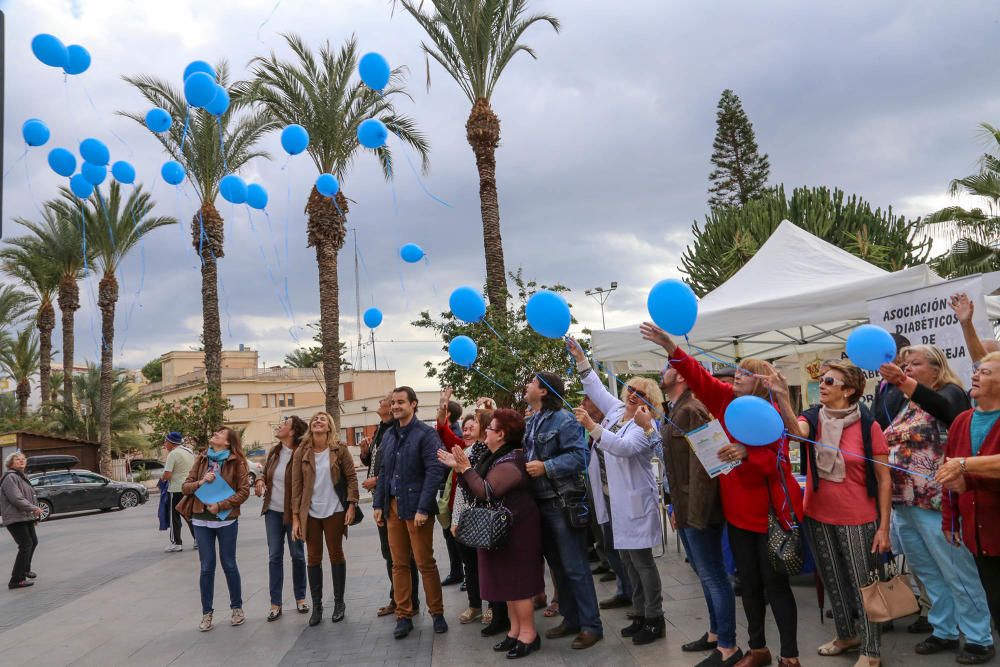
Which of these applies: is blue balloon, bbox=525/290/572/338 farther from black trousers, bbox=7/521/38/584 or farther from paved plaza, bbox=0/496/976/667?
black trousers, bbox=7/521/38/584

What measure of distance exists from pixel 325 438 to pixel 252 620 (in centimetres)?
182

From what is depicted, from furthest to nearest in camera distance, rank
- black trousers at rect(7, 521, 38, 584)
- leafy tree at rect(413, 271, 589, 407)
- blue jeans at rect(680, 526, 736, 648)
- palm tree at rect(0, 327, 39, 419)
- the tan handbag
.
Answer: palm tree at rect(0, 327, 39, 419) < leafy tree at rect(413, 271, 589, 407) < black trousers at rect(7, 521, 38, 584) < blue jeans at rect(680, 526, 736, 648) < the tan handbag

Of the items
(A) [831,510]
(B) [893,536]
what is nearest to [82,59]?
(A) [831,510]

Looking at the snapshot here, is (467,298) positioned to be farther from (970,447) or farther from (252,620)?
(970,447)

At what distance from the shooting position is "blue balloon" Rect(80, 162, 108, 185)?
9359 millimetres

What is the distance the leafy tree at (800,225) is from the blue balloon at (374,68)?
18432 mm

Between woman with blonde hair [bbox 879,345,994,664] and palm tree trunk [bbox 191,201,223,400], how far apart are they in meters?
20.7

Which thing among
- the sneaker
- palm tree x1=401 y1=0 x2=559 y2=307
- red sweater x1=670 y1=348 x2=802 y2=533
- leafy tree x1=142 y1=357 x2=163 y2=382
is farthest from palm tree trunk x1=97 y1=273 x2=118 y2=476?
leafy tree x1=142 y1=357 x2=163 y2=382

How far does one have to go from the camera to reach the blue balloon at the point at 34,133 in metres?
8.50

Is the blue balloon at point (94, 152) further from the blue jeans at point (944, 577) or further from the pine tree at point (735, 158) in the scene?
the pine tree at point (735, 158)

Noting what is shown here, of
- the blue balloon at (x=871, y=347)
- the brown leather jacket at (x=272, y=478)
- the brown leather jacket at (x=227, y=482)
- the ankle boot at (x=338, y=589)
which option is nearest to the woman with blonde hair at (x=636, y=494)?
the blue balloon at (x=871, y=347)

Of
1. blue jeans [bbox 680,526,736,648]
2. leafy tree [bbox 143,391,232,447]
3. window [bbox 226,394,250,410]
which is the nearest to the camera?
blue jeans [bbox 680,526,736,648]

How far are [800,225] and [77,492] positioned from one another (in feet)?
86.1


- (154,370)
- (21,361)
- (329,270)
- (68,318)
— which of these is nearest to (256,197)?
(329,270)
